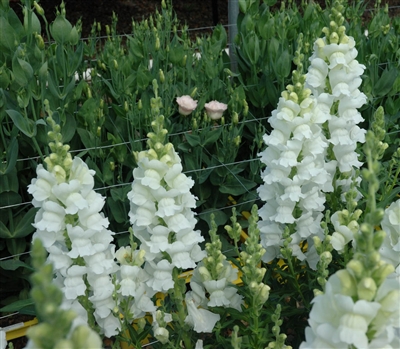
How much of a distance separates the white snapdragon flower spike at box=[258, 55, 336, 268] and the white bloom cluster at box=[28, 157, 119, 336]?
1.62ft

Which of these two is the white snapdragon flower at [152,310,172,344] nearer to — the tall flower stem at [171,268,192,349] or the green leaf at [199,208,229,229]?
the tall flower stem at [171,268,192,349]

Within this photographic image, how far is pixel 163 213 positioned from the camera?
151 cm

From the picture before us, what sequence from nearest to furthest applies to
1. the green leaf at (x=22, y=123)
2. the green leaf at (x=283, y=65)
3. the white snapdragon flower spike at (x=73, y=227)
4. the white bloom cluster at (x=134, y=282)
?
1. the white snapdragon flower spike at (x=73, y=227)
2. the white bloom cluster at (x=134, y=282)
3. the green leaf at (x=22, y=123)
4. the green leaf at (x=283, y=65)

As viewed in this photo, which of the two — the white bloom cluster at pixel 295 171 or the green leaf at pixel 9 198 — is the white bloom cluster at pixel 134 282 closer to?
the white bloom cluster at pixel 295 171

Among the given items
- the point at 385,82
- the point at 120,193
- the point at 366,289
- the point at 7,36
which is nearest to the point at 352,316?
the point at 366,289

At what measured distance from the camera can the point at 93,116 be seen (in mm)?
2361

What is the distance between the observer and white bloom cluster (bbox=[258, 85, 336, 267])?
1.68 m

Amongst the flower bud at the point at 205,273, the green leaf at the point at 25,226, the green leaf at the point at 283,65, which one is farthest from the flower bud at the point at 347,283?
the green leaf at the point at 283,65

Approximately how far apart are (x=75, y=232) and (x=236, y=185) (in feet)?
3.75

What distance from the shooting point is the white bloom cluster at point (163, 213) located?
1.51 m

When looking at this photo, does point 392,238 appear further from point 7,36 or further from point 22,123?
point 7,36

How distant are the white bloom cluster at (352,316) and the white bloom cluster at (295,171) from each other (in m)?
0.67

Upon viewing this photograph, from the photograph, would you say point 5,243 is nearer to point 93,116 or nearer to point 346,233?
point 93,116

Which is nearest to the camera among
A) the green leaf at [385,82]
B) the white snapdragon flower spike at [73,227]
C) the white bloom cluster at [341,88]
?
the white snapdragon flower spike at [73,227]
